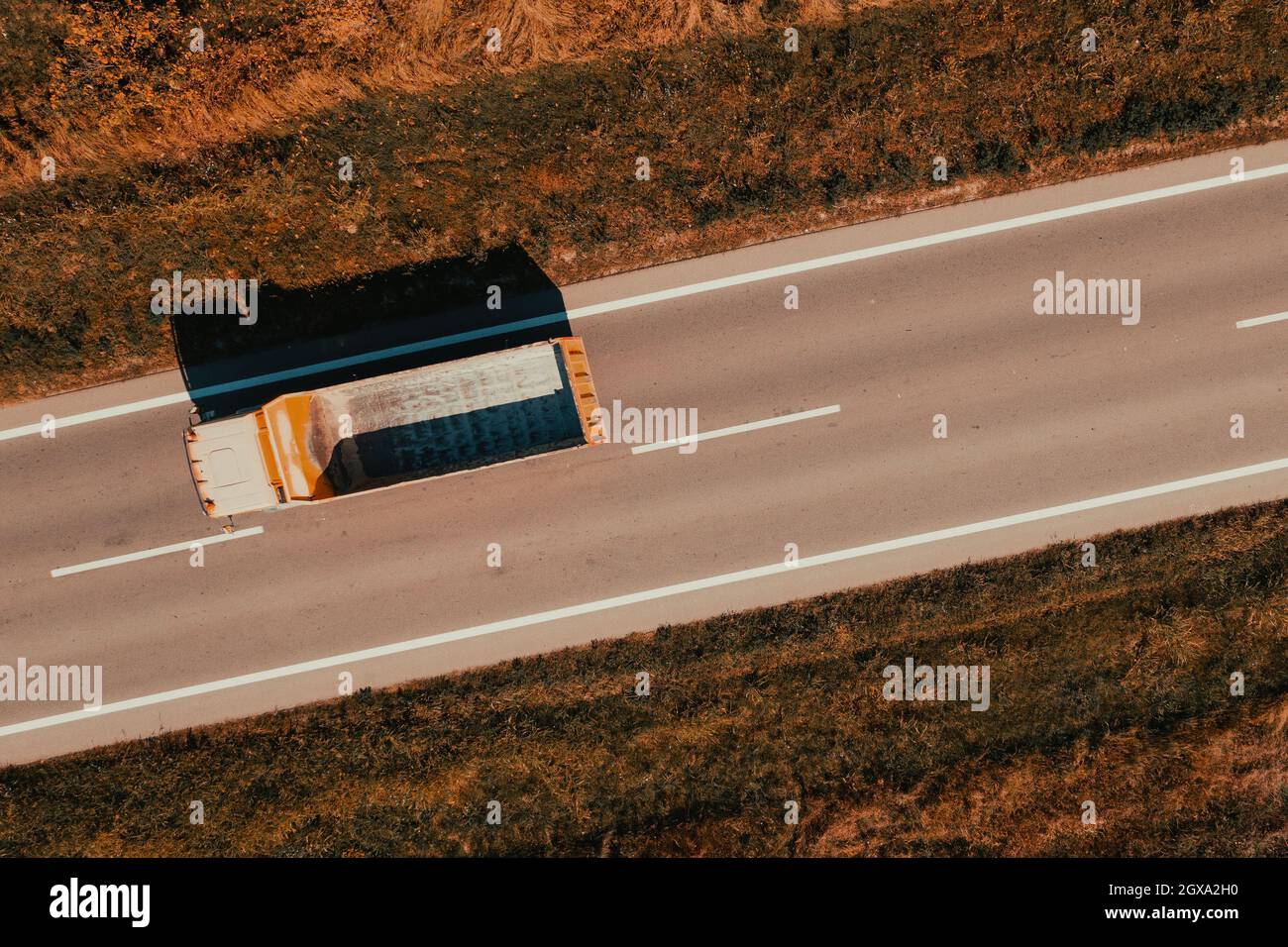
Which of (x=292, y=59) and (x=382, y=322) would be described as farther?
(x=382, y=322)

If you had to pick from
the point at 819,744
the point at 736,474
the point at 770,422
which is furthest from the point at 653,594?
the point at 819,744

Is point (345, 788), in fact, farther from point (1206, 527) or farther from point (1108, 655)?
point (1206, 527)

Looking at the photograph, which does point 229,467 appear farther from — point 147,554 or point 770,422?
point 770,422

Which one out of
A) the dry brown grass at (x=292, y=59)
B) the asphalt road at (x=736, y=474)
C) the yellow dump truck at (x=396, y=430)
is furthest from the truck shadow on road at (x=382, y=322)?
the dry brown grass at (x=292, y=59)

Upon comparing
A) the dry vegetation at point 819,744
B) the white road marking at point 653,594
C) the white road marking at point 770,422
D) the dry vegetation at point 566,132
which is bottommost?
the dry vegetation at point 819,744

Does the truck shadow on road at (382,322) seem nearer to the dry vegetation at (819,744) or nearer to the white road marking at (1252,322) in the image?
the dry vegetation at (819,744)

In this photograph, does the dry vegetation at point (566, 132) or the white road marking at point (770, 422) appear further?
the white road marking at point (770, 422)

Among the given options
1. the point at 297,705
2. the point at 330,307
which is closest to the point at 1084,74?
the point at 330,307

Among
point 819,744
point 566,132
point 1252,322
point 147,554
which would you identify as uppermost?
point 566,132
